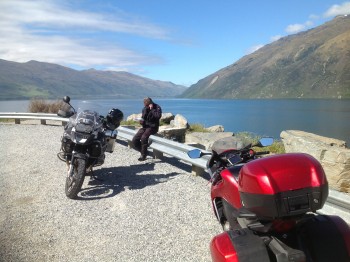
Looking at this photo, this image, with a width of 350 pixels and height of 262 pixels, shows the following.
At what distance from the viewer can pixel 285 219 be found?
2.42 metres


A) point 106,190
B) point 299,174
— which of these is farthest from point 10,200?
point 299,174

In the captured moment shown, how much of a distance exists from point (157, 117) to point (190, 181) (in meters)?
2.81

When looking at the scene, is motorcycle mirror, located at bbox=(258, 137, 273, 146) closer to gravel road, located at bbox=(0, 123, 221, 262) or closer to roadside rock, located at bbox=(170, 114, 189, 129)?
gravel road, located at bbox=(0, 123, 221, 262)

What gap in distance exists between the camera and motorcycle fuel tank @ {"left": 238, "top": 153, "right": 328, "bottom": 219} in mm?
2326

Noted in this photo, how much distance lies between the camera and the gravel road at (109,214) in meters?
4.28

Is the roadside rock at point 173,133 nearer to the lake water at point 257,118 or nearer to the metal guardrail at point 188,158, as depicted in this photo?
the metal guardrail at point 188,158

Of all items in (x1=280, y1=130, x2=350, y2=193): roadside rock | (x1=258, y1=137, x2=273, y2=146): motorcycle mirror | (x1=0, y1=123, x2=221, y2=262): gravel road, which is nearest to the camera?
(x1=258, y1=137, x2=273, y2=146): motorcycle mirror

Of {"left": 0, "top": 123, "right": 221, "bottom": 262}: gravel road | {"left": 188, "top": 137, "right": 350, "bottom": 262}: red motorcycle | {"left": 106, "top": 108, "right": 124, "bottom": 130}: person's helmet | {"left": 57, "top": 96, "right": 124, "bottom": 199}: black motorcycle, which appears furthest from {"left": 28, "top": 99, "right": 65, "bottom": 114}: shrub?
{"left": 188, "top": 137, "right": 350, "bottom": 262}: red motorcycle

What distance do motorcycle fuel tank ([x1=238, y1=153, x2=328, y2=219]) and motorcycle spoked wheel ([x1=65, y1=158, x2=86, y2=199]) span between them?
4.16m

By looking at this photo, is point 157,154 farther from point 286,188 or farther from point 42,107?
point 42,107

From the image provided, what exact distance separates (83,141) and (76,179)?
2.43 ft

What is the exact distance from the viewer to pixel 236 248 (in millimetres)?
2457

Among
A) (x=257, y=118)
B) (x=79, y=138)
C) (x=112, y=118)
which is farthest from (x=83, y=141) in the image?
(x=257, y=118)

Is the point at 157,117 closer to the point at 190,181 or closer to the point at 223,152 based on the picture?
the point at 190,181
